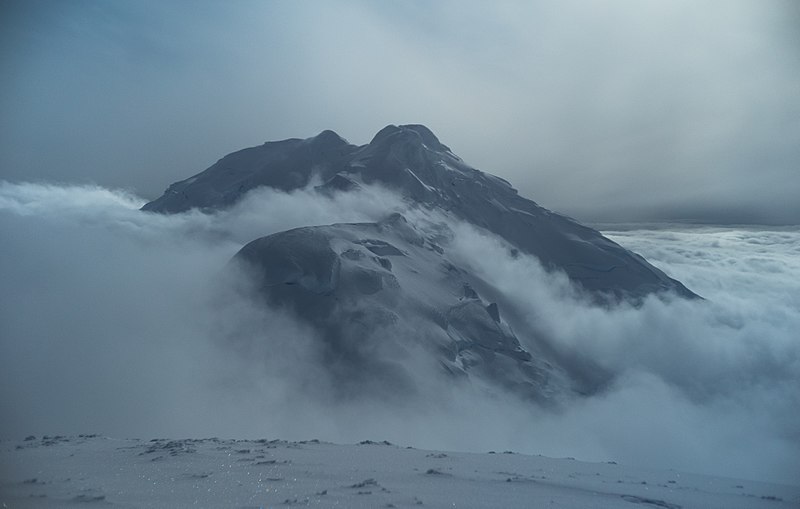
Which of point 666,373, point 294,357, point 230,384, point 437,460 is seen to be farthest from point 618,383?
point 437,460

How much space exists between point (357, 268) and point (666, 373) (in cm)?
8582

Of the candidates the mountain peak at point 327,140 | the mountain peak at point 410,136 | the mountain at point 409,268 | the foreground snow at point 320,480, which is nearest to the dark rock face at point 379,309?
the mountain at point 409,268

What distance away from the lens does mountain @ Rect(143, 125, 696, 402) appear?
2537 inches

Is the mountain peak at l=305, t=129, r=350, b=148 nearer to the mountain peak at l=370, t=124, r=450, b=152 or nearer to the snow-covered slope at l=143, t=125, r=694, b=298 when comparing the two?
the snow-covered slope at l=143, t=125, r=694, b=298

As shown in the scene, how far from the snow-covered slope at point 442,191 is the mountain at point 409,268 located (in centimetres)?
31

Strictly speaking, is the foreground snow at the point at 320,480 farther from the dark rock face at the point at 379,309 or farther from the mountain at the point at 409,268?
the dark rock face at the point at 379,309

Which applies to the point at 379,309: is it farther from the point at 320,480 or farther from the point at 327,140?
the point at 327,140

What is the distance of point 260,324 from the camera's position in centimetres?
6700

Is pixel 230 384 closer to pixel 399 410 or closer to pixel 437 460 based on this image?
pixel 399 410

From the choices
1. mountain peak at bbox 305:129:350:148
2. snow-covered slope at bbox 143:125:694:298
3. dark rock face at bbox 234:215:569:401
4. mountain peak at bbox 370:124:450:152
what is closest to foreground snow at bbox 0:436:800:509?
dark rock face at bbox 234:215:569:401

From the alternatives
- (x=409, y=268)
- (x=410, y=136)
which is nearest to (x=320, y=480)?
(x=409, y=268)

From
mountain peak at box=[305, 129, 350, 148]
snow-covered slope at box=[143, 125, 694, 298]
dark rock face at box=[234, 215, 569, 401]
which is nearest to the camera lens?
dark rock face at box=[234, 215, 569, 401]

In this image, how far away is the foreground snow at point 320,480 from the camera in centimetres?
1376

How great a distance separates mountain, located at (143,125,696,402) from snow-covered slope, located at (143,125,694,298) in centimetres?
31
